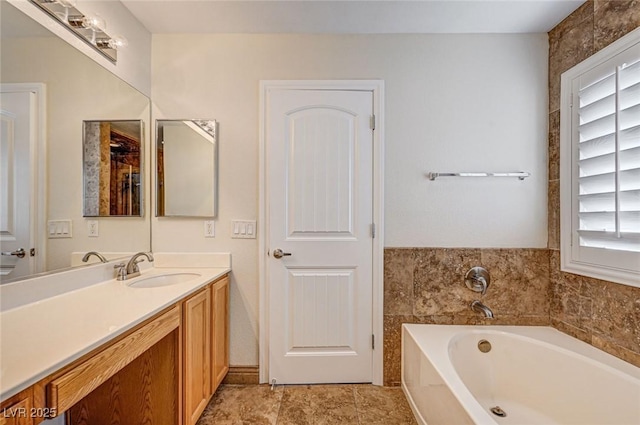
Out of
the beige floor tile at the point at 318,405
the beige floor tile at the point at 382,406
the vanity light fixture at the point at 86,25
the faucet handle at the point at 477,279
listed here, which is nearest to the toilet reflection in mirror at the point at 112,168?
the vanity light fixture at the point at 86,25

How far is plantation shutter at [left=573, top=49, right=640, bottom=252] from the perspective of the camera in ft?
4.68

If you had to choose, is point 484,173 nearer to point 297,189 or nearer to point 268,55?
point 297,189

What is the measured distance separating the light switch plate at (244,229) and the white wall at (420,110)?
8.9 inches

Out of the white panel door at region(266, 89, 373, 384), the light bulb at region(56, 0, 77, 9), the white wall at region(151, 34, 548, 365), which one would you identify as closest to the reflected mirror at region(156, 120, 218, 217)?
the white wall at region(151, 34, 548, 365)

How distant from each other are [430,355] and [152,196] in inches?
81.8

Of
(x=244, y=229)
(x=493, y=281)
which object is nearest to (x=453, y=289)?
(x=493, y=281)

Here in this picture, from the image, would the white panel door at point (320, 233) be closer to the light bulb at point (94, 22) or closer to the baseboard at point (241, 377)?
the baseboard at point (241, 377)

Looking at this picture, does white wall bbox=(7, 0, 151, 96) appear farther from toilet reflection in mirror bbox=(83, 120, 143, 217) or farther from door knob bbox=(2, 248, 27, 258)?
door knob bbox=(2, 248, 27, 258)

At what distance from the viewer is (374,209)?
201 centimetres

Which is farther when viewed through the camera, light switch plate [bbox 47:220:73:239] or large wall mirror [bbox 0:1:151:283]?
light switch plate [bbox 47:220:73:239]

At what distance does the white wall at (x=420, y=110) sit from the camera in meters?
2.01

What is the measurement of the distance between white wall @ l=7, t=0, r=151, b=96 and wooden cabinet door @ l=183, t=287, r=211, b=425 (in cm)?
145

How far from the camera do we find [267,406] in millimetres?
1800

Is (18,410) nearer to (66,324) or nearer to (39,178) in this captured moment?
(66,324)
